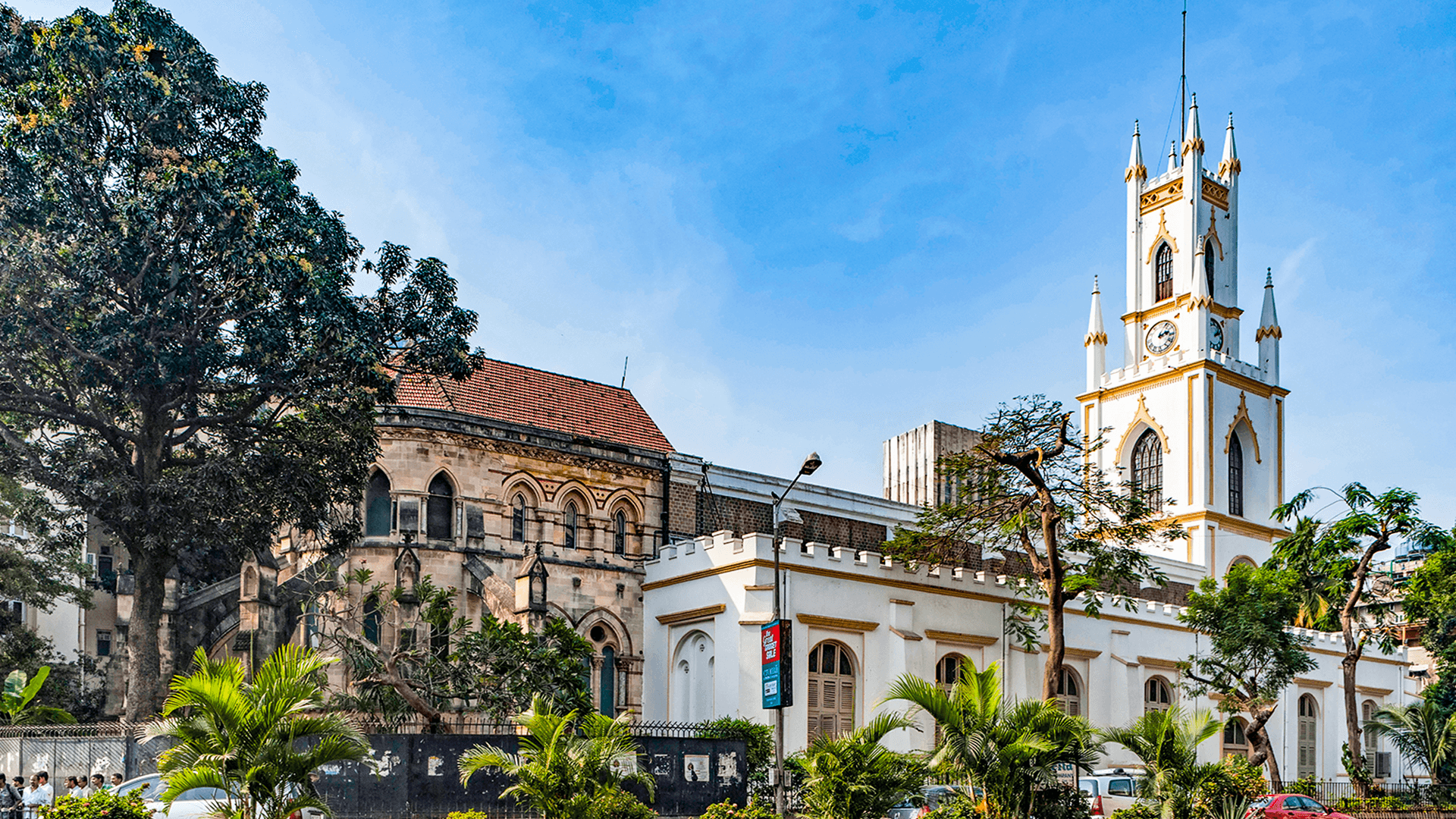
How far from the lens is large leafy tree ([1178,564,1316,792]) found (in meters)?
35.0

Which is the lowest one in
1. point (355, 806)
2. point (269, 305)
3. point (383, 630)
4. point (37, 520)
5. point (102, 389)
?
point (355, 806)

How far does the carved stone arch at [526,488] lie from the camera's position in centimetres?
3153

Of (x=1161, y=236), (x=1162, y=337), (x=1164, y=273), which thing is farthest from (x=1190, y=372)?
(x=1161, y=236)

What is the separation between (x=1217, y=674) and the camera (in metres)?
35.8

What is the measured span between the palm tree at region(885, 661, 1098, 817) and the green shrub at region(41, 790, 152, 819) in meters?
9.67

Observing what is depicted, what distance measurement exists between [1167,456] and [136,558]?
44.9 meters

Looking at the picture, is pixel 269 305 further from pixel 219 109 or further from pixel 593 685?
pixel 593 685

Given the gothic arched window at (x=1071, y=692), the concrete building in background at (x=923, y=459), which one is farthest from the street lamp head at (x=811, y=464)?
the concrete building in background at (x=923, y=459)

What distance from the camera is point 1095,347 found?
201 ft

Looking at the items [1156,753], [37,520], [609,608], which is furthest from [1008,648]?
[37,520]

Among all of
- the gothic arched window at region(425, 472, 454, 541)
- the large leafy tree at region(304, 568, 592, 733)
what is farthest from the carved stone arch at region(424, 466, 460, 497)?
the large leafy tree at region(304, 568, 592, 733)

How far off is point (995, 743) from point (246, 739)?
32.6ft

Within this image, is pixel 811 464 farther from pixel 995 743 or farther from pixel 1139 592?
pixel 1139 592

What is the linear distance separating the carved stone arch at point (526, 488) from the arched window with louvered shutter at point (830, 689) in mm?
7990
